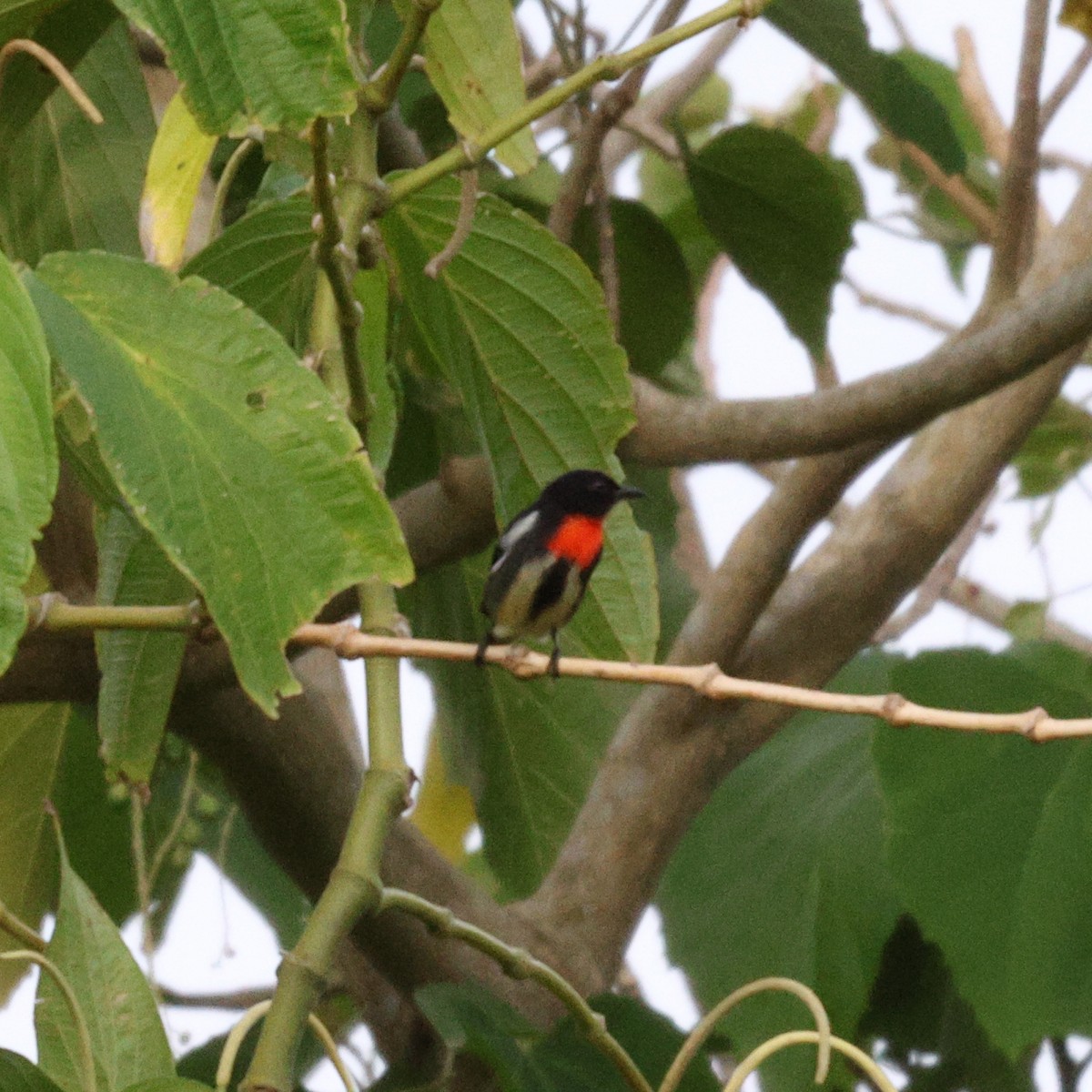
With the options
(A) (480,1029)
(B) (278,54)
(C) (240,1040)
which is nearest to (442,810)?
(A) (480,1029)

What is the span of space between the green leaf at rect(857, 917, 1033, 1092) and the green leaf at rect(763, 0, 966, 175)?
1.10 metres

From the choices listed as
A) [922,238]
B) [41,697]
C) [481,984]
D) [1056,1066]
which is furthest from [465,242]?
[922,238]

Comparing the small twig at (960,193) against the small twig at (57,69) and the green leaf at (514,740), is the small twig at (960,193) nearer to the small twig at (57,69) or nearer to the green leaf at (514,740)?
the green leaf at (514,740)

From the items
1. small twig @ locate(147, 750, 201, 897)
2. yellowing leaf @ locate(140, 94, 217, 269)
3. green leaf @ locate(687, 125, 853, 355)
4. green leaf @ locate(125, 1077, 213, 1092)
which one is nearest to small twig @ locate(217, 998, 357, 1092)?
green leaf @ locate(125, 1077, 213, 1092)

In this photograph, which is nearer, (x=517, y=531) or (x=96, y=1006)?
(x=96, y=1006)

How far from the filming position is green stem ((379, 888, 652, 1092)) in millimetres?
1113

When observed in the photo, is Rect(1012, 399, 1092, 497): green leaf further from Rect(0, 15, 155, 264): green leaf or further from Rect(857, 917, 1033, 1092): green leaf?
Rect(0, 15, 155, 264): green leaf

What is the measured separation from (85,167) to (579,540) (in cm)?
74

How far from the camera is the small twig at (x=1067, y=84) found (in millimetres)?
2438

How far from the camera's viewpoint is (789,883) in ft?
8.52

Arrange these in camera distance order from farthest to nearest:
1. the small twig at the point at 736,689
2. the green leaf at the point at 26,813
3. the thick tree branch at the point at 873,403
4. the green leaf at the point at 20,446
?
the green leaf at the point at 26,813 < the thick tree branch at the point at 873,403 < the small twig at the point at 736,689 < the green leaf at the point at 20,446

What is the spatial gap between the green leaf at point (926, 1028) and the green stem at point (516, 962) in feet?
4.30

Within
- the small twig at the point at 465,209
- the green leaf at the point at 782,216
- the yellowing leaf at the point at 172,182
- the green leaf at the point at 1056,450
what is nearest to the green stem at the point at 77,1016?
the small twig at the point at 465,209

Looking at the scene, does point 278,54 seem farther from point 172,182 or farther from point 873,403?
point 873,403
